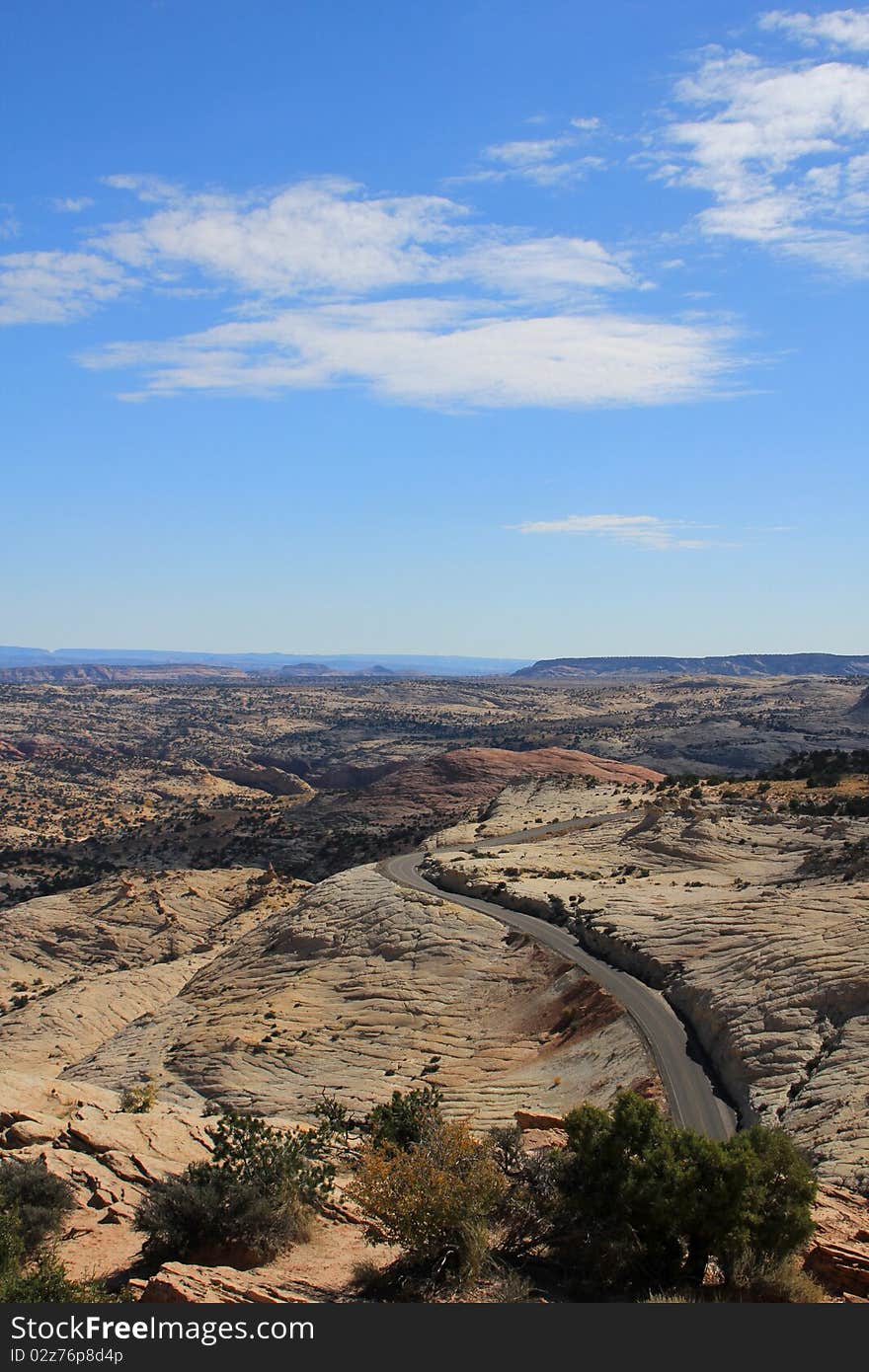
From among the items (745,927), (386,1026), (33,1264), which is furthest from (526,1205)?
(745,927)

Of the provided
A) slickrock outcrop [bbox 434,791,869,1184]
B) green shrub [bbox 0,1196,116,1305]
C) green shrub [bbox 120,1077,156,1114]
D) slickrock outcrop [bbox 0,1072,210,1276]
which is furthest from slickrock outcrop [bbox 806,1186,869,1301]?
green shrub [bbox 120,1077,156,1114]

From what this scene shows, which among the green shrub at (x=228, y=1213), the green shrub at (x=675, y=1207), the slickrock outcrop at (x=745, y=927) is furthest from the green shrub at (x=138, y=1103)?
the slickrock outcrop at (x=745, y=927)

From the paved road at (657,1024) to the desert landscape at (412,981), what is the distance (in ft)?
1.03

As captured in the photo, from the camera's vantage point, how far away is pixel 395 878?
2068 inches

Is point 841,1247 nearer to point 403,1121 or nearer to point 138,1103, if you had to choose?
point 403,1121

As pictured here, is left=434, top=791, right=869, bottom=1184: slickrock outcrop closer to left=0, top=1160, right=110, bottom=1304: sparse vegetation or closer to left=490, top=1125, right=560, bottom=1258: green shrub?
left=490, top=1125, right=560, bottom=1258: green shrub

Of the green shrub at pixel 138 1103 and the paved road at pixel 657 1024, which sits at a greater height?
the paved road at pixel 657 1024

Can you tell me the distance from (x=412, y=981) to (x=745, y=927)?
516 inches

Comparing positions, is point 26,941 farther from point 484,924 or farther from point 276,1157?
point 276,1157

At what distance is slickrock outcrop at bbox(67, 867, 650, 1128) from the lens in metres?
27.7

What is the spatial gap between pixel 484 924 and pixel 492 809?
118ft

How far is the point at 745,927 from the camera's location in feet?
111

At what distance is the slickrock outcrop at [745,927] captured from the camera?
22.3 metres

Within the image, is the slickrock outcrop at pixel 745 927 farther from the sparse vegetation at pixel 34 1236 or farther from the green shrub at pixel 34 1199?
the green shrub at pixel 34 1199
